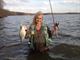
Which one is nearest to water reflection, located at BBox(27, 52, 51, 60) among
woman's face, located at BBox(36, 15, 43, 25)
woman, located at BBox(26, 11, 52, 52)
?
woman, located at BBox(26, 11, 52, 52)

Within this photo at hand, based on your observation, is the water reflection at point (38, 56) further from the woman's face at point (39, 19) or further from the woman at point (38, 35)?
the woman's face at point (39, 19)

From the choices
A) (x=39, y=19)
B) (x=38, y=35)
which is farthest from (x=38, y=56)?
(x=39, y=19)

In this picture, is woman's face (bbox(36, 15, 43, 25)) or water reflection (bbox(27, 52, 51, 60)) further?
water reflection (bbox(27, 52, 51, 60))

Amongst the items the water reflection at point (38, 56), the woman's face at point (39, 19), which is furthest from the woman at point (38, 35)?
the water reflection at point (38, 56)

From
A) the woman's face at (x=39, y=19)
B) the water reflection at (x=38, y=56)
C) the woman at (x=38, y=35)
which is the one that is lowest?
the water reflection at (x=38, y=56)

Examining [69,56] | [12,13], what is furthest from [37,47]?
[12,13]

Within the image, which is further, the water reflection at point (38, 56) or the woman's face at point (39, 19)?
the water reflection at point (38, 56)

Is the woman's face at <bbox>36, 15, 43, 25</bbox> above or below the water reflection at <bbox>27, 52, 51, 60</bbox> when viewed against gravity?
above

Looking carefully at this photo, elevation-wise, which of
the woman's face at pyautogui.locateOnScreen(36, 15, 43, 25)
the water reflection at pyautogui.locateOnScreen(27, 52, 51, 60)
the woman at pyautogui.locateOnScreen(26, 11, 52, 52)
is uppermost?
the woman's face at pyautogui.locateOnScreen(36, 15, 43, 25)

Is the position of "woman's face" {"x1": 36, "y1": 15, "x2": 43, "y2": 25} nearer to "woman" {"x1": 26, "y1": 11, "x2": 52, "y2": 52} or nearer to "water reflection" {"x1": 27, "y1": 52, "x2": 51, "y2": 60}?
"woman" {"x1": 26, "y1": 11, "x2": 52, "y2": 52}

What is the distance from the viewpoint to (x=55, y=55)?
488 inches

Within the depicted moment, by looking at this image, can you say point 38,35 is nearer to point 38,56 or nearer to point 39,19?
point 39,19

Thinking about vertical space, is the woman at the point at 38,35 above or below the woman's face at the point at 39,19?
below

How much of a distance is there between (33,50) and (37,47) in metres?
0.37
